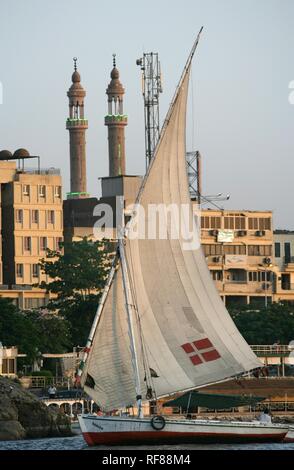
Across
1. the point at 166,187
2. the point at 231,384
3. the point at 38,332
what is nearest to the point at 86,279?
the point at 38,332

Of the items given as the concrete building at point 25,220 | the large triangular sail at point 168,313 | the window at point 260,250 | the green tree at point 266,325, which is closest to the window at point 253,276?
the window at point 260,250

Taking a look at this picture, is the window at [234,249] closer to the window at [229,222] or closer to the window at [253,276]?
the window at [229,222]

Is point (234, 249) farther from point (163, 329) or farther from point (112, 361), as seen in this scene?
point (112, 361)

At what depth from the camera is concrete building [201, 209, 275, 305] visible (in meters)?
185

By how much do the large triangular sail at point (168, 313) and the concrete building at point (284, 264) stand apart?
3816 inches

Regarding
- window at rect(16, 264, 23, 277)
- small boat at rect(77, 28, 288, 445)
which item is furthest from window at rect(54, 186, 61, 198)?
small boat at rect(77, 28, 288, 445)

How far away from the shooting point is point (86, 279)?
495 feet

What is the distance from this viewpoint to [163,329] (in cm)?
8875

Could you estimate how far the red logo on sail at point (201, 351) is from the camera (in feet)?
292

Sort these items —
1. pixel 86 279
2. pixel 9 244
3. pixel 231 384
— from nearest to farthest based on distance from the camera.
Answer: pixel 231 384 < pixel 86 279 < pixel 9 244

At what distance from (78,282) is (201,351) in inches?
2419

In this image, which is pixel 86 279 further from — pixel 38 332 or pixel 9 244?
pixel 9 244

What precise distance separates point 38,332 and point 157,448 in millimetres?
56265

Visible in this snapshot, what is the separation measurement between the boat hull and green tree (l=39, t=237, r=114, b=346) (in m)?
57.6
